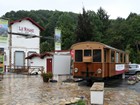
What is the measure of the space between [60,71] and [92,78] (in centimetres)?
855

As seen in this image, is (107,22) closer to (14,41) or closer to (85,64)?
(14,41)

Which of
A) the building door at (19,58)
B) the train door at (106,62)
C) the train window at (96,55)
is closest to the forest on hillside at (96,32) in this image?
the building door at (19,58)

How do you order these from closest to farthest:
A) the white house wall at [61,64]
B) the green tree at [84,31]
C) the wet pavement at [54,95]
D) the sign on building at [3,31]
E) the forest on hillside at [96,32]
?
the wet pavement at [54,95] → the sign on building at [3,31] → the white house wall at [61,64] → the green tree at [84,31] → the forest on hillside at [96,32]

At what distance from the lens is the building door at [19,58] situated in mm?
39094

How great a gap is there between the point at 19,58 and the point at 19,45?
6.23ft

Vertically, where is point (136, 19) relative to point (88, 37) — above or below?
above

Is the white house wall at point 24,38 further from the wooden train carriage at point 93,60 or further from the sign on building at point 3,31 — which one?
the wooden train carriage at point 93,60

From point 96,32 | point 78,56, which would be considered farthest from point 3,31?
point 96,32

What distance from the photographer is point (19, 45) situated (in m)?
39.5

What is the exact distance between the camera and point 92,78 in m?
18.5

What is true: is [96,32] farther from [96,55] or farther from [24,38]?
[96,55]

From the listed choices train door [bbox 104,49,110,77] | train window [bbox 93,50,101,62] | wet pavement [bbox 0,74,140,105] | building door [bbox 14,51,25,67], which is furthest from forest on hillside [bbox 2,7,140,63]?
wet pavement [bbox 0,74,140,105]

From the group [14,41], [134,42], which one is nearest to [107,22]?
[134,42]

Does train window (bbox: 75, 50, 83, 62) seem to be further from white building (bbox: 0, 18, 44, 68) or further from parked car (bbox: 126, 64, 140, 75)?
white building (bbox: 0, 18, 44, 68)
